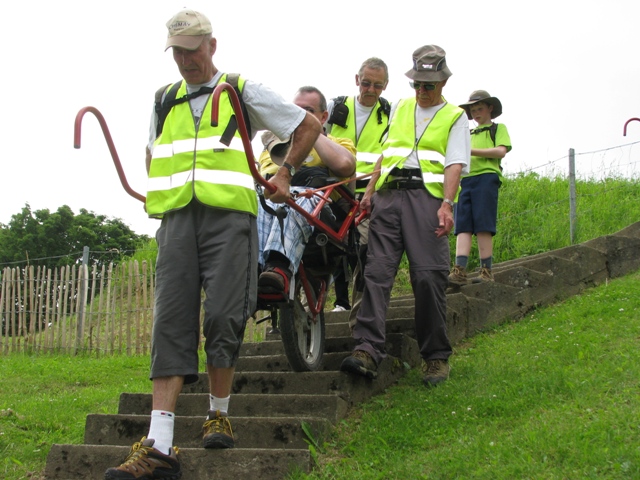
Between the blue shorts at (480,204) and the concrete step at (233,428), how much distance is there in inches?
134

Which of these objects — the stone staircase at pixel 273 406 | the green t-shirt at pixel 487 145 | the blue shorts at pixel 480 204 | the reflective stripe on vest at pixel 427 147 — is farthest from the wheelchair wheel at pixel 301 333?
the green t-shirt at pixel 487 145

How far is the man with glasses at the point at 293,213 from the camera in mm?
4652

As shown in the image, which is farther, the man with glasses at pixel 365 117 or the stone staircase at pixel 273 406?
the man with glasses at pixel 365 117

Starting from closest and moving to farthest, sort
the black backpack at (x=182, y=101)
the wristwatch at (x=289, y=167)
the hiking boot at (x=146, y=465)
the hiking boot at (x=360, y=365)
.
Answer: the hiking boot at (x=146, y=465)
the black backpack at (x=182, y=101)
the wristwatch at (x=289, y=167)
the hiking boot at (x=360, y=365)

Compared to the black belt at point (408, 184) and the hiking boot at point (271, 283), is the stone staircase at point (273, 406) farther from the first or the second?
the black belt at point (408, 184)

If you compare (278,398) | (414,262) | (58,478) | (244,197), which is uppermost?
(244,197)

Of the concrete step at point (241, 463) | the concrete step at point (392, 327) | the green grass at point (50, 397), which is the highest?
the concrete step at point (392, 327)

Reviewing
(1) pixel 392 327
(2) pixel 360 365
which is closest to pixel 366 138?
(1) pixel 392 327

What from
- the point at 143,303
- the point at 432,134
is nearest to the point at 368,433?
the point at 432,134

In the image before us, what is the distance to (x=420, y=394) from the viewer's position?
5.22 m

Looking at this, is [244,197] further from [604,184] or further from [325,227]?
[604,184]

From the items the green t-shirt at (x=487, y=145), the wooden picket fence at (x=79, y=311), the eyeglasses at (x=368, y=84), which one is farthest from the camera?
the wooden picket fence at (x=79, y=311)

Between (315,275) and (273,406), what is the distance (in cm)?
101

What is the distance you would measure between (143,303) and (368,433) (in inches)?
252
